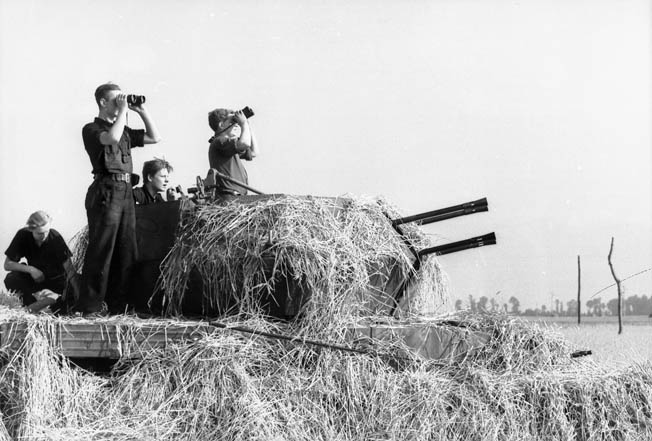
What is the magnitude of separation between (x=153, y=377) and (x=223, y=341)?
0.45 metres

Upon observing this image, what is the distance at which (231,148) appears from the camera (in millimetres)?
6773

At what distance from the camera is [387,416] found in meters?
5.41

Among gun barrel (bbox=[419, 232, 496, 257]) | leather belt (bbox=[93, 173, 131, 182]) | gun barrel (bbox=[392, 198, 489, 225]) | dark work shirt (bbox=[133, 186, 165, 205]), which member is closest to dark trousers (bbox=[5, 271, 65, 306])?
dark work shirt (bbox=[133, 186, 165, 205])

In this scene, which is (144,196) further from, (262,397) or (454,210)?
(262,397)

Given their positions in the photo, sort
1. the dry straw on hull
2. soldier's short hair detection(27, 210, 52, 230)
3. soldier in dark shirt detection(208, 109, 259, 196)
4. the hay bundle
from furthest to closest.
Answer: soldier's short hair detection(27, 210, 52, 230) → soldier in dark shirt detection(208, 109, 259, 196) → the hay bundle → the dry straw on hull

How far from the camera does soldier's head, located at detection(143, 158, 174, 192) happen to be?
24.5 feet

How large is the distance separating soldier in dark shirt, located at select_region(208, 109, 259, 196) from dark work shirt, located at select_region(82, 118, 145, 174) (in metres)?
0.71

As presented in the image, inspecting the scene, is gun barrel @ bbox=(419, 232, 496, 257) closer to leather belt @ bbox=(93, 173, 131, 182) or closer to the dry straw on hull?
the dry straw on hull

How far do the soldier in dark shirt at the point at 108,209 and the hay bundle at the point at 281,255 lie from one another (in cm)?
37

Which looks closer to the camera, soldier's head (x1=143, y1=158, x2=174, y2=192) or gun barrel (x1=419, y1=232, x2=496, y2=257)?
Answer: gun barrel (x1=419, y1=232, x2=496, y2=257)

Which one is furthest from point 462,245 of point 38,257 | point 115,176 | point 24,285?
point 24,285

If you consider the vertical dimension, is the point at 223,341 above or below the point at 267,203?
below

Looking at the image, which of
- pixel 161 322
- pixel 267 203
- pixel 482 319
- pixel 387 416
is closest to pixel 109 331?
pixel 161 322

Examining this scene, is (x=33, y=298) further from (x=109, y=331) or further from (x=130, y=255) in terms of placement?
(x=109, y=331)
